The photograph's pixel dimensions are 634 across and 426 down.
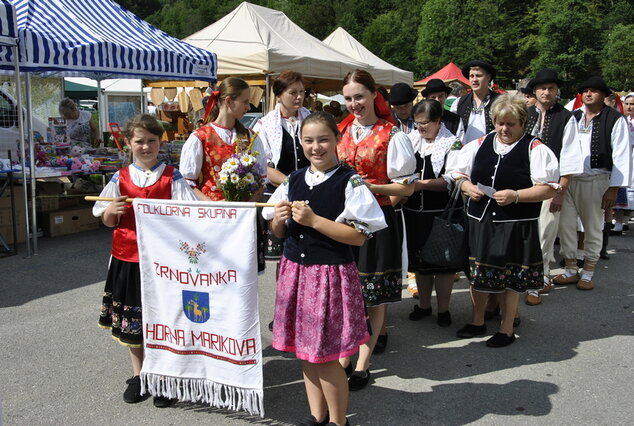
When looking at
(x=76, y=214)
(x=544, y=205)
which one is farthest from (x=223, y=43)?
(x=544, y=205)

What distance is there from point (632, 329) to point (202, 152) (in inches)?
145

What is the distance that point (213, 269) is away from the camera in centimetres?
293

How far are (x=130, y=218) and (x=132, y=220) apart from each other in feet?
0.06

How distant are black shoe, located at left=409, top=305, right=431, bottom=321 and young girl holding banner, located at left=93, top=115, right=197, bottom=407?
225 cm

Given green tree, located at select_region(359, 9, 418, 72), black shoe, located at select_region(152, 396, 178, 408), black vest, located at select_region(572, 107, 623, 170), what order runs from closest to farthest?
black shoe, located at select_region(152, 396, 178, 408) < black vest, located at select_region(572, 107, 623, 170) < green tree, located at select_region(359, 9, 418, 72)

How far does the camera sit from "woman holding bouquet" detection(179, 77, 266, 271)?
11.8 ft

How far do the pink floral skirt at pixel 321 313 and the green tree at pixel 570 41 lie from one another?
152 ft

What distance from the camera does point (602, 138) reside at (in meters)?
5.72

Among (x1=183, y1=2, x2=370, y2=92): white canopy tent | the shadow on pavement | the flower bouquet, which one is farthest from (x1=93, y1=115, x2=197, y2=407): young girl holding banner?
(x1=183, y1=2, x2=370, y2=92): white canopy tent

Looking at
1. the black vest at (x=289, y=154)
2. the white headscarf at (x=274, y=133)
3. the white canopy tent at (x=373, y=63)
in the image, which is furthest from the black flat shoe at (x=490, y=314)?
the white canopy tent at (x=373, y=63)

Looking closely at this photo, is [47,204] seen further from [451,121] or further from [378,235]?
[378,235]

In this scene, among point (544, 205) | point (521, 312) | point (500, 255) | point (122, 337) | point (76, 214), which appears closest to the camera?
point (122, 337)

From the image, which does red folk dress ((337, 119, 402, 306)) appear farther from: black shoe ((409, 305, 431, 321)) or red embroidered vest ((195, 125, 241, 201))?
black shoe ((409, 305, 431, 321))

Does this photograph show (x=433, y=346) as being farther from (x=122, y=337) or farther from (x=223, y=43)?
(x=223, y=43)
